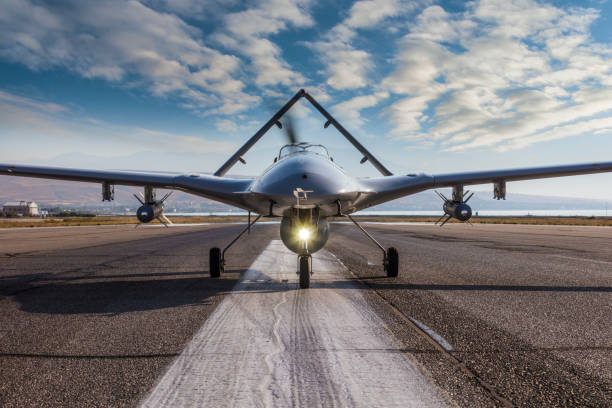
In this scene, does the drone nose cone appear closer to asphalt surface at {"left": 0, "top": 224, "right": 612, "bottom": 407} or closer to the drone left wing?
asphalt surface at {"left": 0, "top": 224, "right": 612, "bottom": 407}

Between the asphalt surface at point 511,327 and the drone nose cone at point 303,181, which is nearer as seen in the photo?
the asphalt surface at point 511,327

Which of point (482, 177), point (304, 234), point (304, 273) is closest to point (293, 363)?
point (304, 273)

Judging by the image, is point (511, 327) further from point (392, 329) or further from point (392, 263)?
point (392, 263)

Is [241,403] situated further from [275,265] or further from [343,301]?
[275,265]

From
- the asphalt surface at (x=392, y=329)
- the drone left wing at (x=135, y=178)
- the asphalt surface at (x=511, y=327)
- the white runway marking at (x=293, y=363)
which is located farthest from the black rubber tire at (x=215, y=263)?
the asphalt surface at (x=511, y=327)

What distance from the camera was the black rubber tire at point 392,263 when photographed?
8.38m

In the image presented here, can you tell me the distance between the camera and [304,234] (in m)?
7.25

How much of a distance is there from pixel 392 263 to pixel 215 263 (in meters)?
4.59

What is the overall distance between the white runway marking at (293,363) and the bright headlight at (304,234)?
65.6 inches

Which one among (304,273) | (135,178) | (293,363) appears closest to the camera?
(293,363)

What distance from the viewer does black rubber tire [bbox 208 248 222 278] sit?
8570mm

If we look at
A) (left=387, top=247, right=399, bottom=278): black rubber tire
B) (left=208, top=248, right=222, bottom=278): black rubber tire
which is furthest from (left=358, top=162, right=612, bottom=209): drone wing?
(left=208, top=248, right=222, bottom=278): black rubber tire

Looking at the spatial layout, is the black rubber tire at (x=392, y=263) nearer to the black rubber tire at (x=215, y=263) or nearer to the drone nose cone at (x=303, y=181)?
the drone nose cone at (x=303, y=181)

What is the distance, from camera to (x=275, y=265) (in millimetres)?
10602
